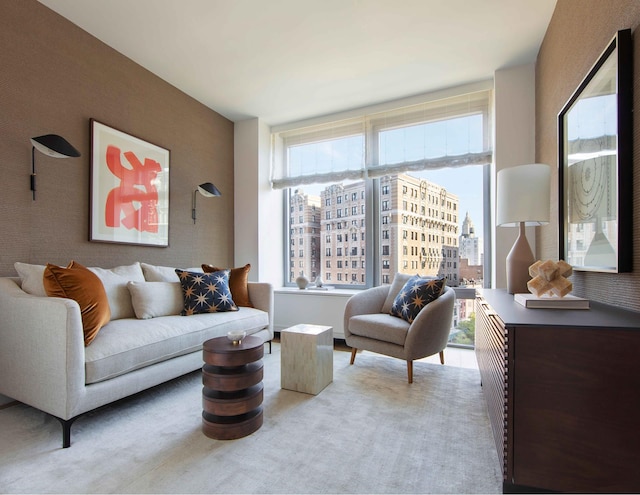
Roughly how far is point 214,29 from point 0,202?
1.90 metres

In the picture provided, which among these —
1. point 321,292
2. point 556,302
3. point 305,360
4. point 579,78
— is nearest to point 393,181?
point 321,292

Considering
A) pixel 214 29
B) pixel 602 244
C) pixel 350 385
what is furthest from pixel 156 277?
pixel 602 244

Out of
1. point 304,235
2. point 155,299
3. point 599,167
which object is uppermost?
point 599,167

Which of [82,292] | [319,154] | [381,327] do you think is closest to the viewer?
[82,292]

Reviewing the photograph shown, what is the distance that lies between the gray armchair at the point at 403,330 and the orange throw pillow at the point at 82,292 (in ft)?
5.98

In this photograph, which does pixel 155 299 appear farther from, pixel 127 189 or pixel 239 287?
pixel 127 189

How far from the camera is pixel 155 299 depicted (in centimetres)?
260

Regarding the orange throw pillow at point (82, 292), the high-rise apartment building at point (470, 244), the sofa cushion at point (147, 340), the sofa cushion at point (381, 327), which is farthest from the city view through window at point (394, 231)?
the orange throw pillow at point (82, 292)

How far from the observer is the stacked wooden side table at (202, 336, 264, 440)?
69.3 inches

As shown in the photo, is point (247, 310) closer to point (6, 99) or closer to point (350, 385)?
point (350, 385)

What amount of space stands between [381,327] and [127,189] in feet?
8.09

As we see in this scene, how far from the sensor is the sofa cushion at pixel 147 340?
1.83 m

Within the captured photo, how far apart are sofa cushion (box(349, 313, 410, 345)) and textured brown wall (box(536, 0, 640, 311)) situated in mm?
1140

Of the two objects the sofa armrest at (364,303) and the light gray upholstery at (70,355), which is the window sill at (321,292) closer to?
the sofa armrest at (364,303)
